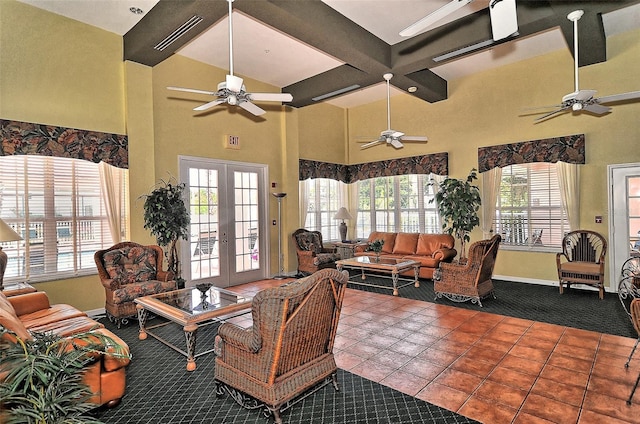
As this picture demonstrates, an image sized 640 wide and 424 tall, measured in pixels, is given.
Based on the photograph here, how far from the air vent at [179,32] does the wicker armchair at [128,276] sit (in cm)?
286

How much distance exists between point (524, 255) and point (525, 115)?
8.69 ft

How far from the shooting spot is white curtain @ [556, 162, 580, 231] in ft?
19.5

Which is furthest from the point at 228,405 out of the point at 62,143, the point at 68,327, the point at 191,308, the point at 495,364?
the point at 62,143

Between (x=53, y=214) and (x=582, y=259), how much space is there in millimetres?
8196

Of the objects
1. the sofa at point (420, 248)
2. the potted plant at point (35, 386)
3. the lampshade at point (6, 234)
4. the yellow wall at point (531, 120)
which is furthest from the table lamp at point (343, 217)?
the potted plant at point (35, 386)

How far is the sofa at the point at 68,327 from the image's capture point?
255 centimetres

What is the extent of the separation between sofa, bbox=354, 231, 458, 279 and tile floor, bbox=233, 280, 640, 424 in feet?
6.24

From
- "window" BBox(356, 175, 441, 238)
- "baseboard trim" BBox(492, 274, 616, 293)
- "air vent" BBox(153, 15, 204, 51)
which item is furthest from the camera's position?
"window" BBox(356, 175, 441, 238)

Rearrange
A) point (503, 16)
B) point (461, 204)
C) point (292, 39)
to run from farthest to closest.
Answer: point (461, 204) < point (292, 39) < point (503, 16)

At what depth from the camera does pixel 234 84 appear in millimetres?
3744

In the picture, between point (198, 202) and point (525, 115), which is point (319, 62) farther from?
point (525, 115)

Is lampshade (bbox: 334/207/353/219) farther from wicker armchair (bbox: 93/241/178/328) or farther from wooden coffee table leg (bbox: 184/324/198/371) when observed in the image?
wooden coffee table leg (bbox: 184/324/198/371)

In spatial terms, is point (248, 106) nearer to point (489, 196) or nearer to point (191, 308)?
point (191, 308)

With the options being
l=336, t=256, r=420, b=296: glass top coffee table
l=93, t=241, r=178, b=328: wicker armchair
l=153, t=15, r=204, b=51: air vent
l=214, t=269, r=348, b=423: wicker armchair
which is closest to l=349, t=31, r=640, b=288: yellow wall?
l=336, t=256, r=420, b=296: glass top coffee table
